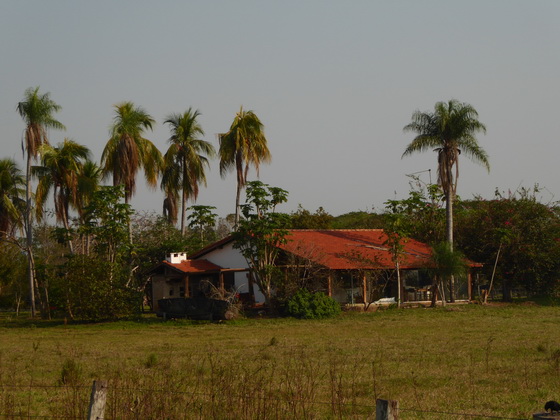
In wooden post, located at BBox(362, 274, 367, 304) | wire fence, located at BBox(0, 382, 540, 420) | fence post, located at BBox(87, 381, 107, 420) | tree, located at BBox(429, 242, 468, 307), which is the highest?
tree, located at BBox(429, 242, 468, 307)

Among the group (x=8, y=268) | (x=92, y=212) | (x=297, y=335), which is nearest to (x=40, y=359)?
(x=297, y=335)

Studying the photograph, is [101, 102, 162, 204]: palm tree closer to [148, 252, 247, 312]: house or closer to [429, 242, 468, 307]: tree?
[148, 252, 247, 312]: house

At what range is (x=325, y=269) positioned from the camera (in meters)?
34.1

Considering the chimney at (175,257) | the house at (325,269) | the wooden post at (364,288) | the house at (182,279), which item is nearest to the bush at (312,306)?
the house at (325,269)

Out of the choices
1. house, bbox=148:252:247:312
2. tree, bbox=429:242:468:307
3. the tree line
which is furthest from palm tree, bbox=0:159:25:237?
tree, bbox=429:242:468:307

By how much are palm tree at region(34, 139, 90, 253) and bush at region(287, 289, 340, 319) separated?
12482 mm

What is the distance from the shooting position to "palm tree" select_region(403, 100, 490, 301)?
38406 millimetres

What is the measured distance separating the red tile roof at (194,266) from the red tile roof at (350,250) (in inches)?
163

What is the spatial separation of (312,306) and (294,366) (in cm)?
1661

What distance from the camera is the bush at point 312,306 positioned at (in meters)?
31.8

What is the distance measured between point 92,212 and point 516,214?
22.6 meters

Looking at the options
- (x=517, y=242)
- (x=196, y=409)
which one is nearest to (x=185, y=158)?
(x=517, y=242)

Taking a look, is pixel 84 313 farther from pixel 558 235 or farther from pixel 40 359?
pixel 558 235

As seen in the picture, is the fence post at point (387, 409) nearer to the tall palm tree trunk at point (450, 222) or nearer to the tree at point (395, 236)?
the tree at point (395, 236)
